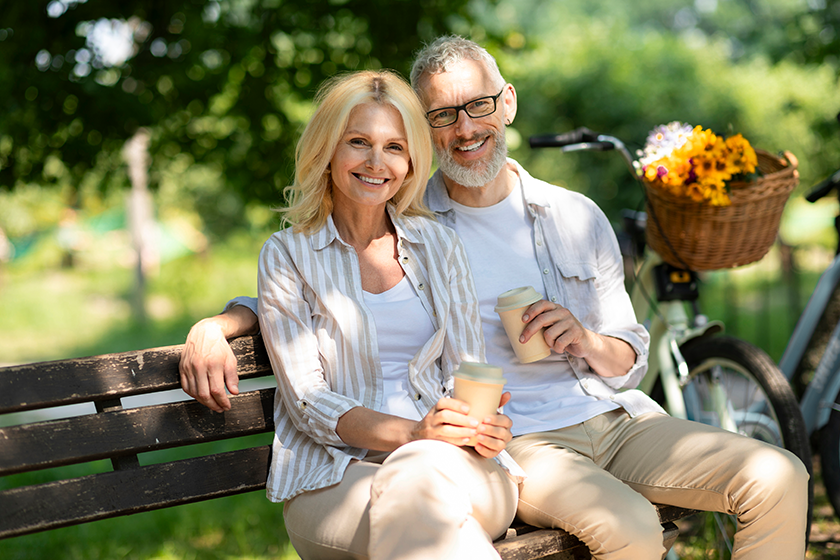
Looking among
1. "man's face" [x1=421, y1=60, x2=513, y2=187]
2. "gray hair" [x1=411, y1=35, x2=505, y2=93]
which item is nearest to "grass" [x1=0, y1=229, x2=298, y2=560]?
"man's face" [x1=421, y1=60, x2=513, y2=187]

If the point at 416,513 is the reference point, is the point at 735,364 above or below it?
below

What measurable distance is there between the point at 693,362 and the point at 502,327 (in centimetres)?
106

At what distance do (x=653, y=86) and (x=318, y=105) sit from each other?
32.7 feet

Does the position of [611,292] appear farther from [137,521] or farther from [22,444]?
[137,521]

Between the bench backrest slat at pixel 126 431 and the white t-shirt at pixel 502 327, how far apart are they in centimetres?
72

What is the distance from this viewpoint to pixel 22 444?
193 centimetres

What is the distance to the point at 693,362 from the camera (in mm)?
3068

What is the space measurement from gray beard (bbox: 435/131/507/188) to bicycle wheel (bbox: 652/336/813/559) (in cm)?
112

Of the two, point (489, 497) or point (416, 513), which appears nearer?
point (416, 513)

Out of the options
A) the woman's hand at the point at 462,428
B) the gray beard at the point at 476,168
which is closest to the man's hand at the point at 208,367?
the woman's hand at the point at 462,428

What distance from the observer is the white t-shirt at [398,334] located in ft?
7.12

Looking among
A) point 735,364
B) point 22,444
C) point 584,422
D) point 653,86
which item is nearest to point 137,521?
point 22,444

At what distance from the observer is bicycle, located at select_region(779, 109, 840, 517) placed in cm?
299

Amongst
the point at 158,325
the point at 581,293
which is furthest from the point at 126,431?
the point at 158,325
